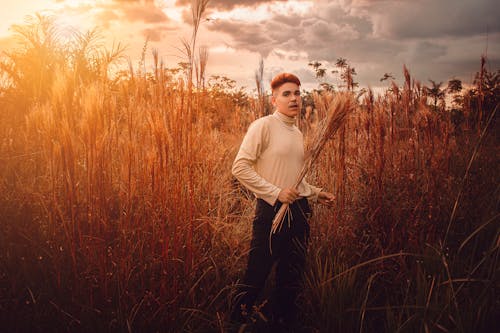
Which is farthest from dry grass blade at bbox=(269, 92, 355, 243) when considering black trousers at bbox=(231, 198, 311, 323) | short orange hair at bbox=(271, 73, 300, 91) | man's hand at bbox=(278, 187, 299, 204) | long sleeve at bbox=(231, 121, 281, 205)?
short orange hair at bbox=(271, 73, 300, 91)

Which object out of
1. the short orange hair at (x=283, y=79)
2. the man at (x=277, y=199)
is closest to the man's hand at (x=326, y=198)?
the man at (x=277, y=199)

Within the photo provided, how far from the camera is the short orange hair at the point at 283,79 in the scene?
95.9 inches

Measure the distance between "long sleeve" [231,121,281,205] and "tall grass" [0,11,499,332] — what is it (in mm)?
354

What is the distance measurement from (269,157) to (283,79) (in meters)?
0.59

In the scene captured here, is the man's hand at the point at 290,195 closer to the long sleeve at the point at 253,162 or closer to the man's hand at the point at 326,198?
the long sleeve at the point at 253,162

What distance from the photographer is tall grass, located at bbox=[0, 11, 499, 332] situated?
5.72 feet

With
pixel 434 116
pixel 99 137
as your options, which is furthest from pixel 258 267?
pixel 434 116

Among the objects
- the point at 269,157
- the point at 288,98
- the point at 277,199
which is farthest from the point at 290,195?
the point at 288,98

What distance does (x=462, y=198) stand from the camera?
10.8ft

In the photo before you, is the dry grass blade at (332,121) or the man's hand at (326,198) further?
the man's hand at (326,198)

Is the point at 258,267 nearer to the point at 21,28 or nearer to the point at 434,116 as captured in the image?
the point at 434,116

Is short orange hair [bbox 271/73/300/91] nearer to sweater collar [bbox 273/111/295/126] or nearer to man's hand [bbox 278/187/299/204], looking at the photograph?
sweater collar [bbox 273/111/295/126]

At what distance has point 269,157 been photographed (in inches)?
93.2

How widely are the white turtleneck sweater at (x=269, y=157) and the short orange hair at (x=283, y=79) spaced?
0.22 meters
